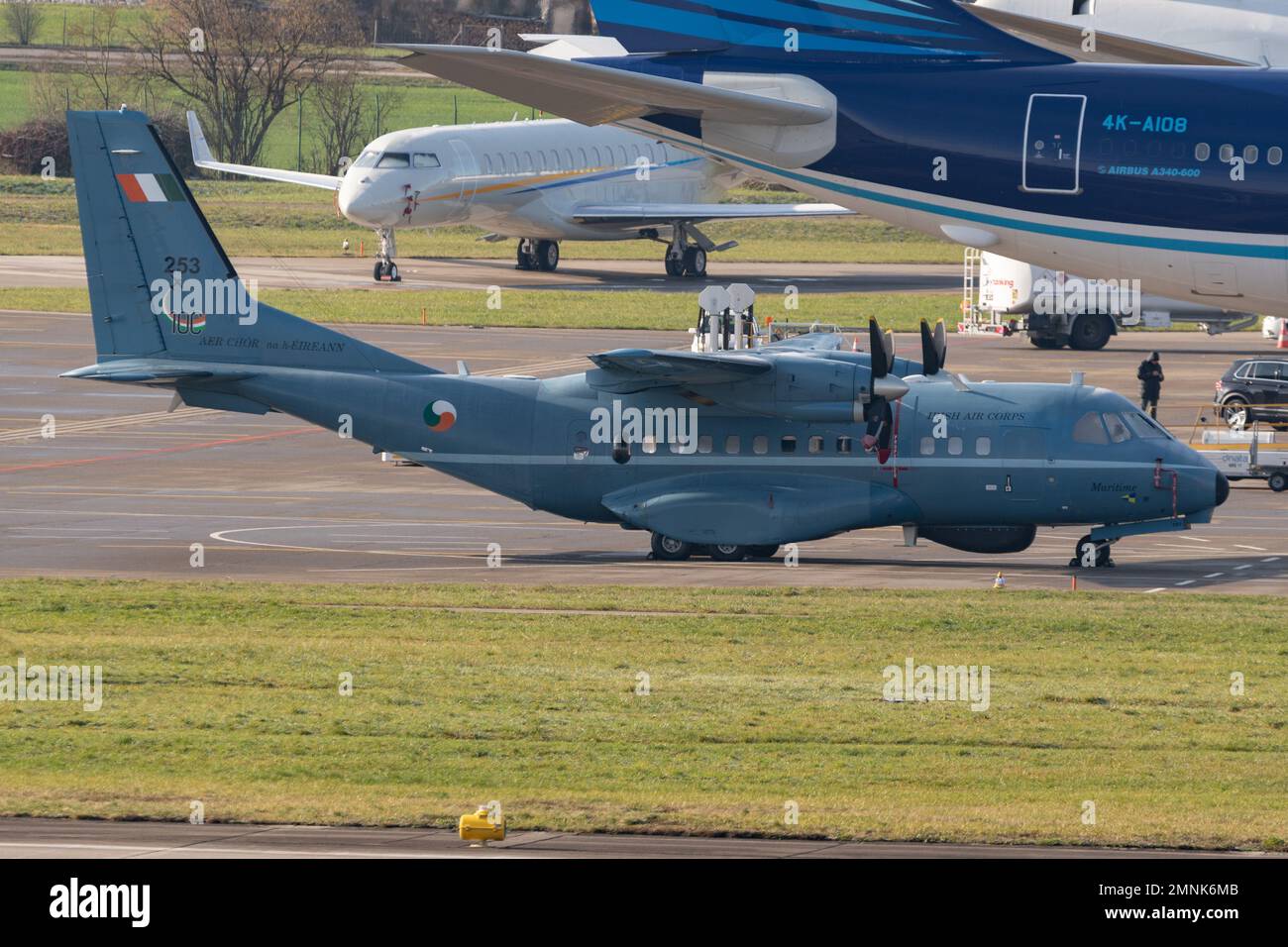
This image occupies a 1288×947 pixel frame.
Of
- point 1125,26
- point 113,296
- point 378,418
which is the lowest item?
point 378,418

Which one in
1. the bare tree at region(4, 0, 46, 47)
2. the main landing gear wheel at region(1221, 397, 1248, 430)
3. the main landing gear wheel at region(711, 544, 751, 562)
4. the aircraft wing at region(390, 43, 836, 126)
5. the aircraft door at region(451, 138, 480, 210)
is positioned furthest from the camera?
the bare tree at region(4, 0, 46, 47)

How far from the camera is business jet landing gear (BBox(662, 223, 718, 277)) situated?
279 feet

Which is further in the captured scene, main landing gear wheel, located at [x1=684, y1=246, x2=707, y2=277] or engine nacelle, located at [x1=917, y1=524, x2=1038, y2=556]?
main landing gear wheel, located at [x1=684, y1=246, x2=707, y2=277]

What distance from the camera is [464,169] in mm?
76438

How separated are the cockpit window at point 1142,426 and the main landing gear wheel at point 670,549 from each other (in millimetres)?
7847

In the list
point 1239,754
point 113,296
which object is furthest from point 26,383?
point 1239,754

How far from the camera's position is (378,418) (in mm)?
32562

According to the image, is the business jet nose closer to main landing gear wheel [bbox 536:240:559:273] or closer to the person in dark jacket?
main landing gear wheel [bbox 536:240:559:273]

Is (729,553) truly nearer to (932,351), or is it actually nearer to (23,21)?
(932,351)

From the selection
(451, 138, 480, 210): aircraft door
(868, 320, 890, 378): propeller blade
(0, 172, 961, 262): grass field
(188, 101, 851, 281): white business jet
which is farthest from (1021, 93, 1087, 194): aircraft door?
(0, 172, 961, 262): grass field

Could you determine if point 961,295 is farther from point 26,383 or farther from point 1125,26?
point 1125,26

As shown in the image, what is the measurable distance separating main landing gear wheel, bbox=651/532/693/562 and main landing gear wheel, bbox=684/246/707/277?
53.9m

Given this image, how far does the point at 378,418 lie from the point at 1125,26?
14.5 m

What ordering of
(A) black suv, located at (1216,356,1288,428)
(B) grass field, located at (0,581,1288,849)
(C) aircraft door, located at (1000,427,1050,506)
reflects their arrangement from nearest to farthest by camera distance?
(B) grass field, located at (0,581,1288,849), (C) aircraft door, located at (1000,427,1050,506), (A) black suv, located at (1216,356,1288,428)
